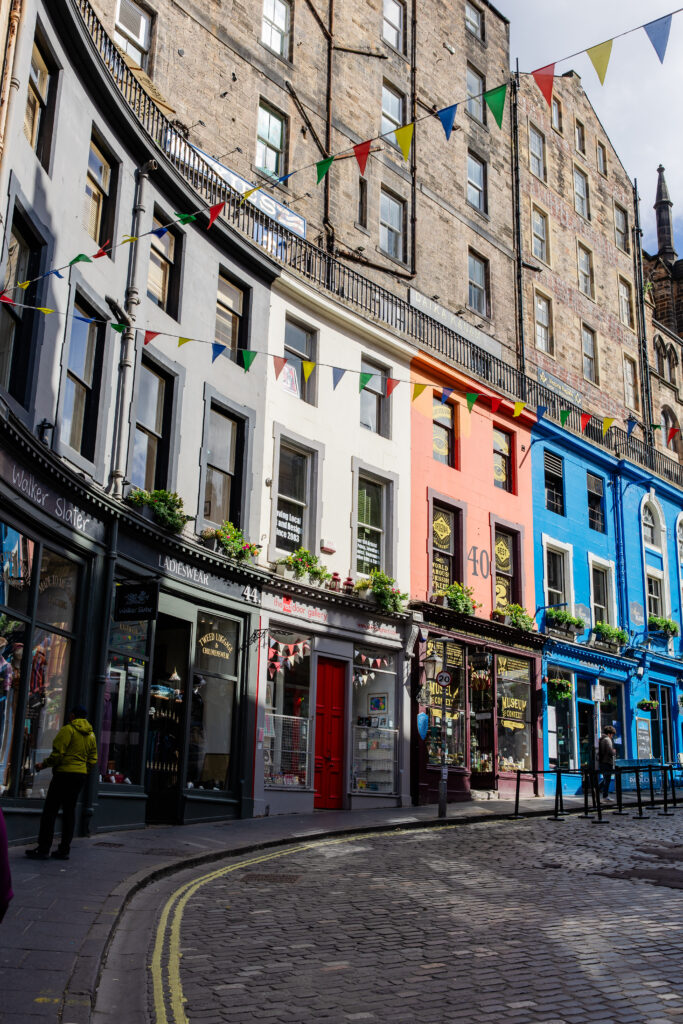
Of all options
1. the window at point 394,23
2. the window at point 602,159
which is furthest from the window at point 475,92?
the window at point 602,159

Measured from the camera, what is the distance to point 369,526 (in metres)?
22.4

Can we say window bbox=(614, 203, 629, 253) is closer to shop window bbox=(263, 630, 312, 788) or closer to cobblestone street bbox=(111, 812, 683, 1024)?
shop window bbox=(263, 630, 312, 788)

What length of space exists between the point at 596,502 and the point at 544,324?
628cm

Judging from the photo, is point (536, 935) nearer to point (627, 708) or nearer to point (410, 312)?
point (410, 312)

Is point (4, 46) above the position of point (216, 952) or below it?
above

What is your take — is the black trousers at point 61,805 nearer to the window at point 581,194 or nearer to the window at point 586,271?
the window at point 586,271

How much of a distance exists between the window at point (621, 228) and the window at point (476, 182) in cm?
937

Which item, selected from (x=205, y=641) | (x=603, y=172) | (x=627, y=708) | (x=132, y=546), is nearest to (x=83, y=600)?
(x=132, y=546)

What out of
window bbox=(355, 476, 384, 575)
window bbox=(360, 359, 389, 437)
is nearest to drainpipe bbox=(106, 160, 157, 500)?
window bbox=(355, 476, 384, 575)

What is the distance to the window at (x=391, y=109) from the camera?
27.6m

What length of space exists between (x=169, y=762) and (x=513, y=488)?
1425cm

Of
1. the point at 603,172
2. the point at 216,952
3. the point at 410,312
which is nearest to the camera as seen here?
the point at 216,952

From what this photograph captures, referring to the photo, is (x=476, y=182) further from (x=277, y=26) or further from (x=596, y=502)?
(x=596, y=502)

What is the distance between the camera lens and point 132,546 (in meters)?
15.5
